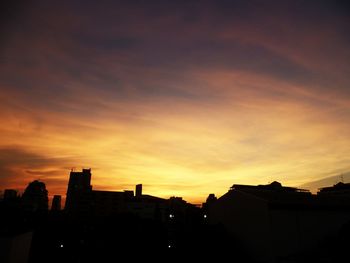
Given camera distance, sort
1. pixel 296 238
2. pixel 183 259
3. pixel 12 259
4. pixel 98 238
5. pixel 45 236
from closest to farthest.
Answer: pixel 12 259 → pixel 296 238 → pixel 183 259 → pixel 98 238 → pixel 45 236

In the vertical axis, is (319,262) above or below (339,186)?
below

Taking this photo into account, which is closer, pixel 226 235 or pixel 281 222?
pixel 281 222

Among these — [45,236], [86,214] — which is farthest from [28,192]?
[45,236]

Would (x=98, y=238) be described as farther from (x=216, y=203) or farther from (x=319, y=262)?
(x=319, y=262)

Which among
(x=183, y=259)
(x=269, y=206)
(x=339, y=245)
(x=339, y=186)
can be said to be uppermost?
(x=339, y=186)

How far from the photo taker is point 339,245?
28250 mm

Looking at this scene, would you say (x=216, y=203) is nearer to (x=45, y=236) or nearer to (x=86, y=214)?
(x=45, y=236)

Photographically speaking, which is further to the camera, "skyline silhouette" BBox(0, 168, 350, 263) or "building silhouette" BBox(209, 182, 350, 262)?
"building silhouette" BBox(209, 182, 350, 262)

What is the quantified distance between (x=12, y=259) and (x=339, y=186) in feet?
205

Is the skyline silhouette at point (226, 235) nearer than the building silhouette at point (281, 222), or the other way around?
the skyline silhouette at point (226, 235)

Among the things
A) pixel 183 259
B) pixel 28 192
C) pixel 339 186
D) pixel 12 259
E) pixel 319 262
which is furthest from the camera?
pixel 28 192

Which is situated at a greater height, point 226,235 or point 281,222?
point 281,222

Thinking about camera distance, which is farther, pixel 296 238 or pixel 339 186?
pixel 339 186

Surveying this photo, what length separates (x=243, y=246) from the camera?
33.2 metres
